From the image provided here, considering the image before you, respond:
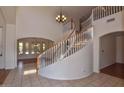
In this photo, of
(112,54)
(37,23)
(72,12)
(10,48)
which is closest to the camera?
(10,48)

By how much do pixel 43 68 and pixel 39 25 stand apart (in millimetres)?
4237

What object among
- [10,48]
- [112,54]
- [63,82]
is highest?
[10,48]

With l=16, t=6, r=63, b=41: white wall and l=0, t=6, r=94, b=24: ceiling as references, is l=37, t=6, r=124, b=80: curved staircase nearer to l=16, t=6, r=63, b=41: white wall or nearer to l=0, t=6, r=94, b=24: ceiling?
l=0, t=6, r=94, b=24: ceiling

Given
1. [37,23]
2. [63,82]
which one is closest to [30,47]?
[37,23]

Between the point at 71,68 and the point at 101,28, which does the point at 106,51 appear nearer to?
the point at 101,28

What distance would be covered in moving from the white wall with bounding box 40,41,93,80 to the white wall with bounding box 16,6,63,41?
3803mm

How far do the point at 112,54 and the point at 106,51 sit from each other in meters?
1.29

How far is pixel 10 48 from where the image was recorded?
759cm

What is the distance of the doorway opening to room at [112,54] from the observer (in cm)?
724

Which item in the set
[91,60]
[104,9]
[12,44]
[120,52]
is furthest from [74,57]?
[120,52]

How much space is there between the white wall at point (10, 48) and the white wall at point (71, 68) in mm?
2559

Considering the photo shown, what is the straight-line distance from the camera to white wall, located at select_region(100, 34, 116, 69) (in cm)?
750

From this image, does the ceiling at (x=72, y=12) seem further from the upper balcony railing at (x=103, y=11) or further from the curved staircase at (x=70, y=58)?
the curved staircase at (x=70, y=58)
